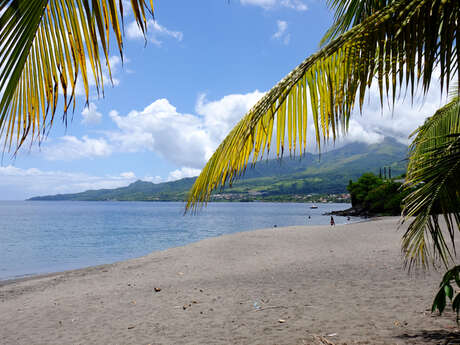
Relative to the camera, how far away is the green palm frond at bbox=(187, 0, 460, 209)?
1.84 meters

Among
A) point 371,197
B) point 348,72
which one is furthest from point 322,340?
point 371,197

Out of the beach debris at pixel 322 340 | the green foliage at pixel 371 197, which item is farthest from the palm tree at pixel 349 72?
the green foliage at pixel 371 197

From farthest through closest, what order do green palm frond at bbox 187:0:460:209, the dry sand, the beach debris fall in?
the dry sand
the beach debris
green palm frond at bbox 187:0:460:209

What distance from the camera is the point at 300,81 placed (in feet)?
6.40

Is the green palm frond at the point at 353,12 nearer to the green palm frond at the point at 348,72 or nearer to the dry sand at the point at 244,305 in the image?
the green palm frond at the point at 348,72

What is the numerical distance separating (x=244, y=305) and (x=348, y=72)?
674 cm

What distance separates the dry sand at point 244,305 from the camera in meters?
5.83

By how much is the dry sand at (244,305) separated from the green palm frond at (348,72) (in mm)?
4376

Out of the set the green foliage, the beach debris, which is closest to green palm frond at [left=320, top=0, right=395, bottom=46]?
the beach debris

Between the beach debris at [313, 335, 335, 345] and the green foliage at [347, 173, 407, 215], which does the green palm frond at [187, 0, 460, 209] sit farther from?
the green foliage at [347, 173, 407, 215]

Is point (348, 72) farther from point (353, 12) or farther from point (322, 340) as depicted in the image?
point (322, 340)

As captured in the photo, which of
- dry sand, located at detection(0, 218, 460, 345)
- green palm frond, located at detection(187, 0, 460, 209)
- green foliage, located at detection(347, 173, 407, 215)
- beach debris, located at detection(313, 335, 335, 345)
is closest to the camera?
green palm frond, located at detection(187, 0, 460, 209)

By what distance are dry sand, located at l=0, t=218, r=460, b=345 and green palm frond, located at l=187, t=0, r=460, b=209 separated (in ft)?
14.4

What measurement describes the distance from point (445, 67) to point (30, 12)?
1.96 meters
